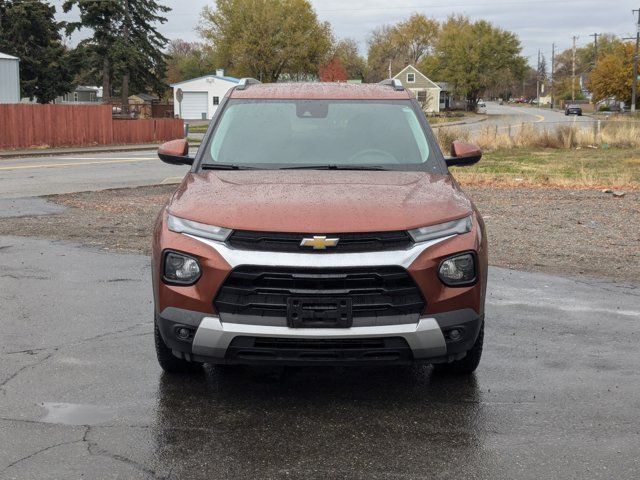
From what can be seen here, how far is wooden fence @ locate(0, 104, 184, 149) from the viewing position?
106 ft

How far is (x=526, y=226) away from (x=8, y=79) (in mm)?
36885

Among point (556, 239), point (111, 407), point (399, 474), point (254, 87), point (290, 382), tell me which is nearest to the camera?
point (399, 474)

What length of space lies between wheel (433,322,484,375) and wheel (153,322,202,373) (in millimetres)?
1546

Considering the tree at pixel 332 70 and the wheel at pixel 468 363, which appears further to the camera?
the tree at pixel 332 70

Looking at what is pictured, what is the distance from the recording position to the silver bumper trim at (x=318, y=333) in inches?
159

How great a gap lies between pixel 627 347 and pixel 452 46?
11463 cm

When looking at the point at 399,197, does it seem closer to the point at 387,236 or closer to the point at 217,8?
the point at 387,236

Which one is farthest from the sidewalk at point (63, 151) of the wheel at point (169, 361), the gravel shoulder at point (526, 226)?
the wheel at point (169, 361)

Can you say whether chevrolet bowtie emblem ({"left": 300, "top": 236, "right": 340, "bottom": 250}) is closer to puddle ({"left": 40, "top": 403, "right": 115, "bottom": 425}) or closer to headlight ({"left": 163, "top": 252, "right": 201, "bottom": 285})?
headlight ({"left": 163, "top": 252, "right": 201, "bottom": 285})

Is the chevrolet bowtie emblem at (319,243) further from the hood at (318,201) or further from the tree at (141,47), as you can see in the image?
the tree at (141,47)

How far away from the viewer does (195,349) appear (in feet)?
13.8

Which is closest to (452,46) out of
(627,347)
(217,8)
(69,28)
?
(217,8)

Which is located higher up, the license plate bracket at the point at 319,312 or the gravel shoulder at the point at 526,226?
the license plate bracket at the point at 319,312

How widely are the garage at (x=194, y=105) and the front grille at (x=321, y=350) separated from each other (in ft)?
267
